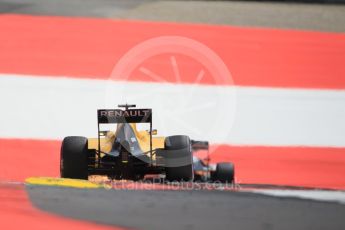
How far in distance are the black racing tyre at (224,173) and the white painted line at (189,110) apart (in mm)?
1824

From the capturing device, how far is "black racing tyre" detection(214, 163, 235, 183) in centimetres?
1021

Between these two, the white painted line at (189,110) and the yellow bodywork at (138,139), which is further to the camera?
the white painted line at (189,110)

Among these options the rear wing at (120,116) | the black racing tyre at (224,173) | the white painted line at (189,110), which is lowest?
the black racing tyre at (224,173)

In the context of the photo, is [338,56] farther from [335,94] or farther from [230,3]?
[230,3]

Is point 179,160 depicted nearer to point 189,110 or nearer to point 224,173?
point 224,173

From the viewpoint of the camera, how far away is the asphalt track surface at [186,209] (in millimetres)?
6984

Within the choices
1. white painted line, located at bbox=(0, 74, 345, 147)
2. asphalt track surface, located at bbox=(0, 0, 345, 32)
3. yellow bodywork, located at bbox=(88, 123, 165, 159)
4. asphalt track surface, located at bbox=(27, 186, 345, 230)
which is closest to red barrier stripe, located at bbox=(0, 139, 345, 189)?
white painted line, located at bbox=(0, 74, 345, 147)

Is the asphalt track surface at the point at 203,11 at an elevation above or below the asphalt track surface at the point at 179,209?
above

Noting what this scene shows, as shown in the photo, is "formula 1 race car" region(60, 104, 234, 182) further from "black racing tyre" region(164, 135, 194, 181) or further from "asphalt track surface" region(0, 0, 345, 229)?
"asphalt track surface" region(0, 0, 345, 229)

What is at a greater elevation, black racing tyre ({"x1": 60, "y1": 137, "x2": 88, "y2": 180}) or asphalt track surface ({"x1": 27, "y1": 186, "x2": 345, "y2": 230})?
black racing tyre ({"x1": 60, "y1": 137, "x2": 88, "y2": 180})

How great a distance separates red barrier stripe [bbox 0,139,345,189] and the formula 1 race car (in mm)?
1287

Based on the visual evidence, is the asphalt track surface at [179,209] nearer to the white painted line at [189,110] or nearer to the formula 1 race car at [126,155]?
the formula 1 race car at [126,155]

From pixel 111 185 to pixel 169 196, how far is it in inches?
47.6

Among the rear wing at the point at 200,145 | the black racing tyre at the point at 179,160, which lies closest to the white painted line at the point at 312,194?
the black racing tyre at the point at 179,160
